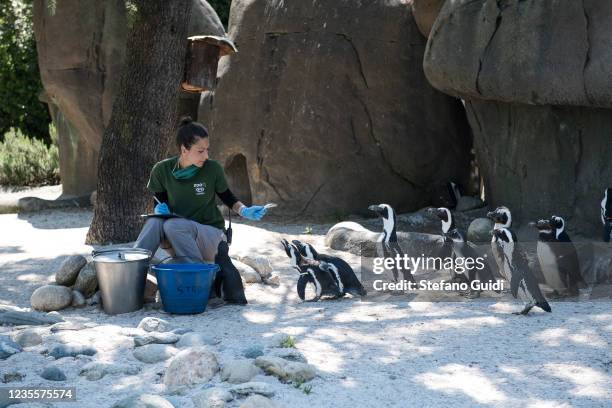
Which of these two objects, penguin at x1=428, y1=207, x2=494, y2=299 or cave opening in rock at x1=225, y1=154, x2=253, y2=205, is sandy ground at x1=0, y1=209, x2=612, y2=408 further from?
cave opening in rock at x1=225, y1=154, x2=253, y2=205

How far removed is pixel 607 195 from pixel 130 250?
4.43 meters

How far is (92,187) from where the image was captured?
1315cm

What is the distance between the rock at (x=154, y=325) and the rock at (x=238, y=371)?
1053mm

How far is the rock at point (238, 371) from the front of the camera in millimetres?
4125

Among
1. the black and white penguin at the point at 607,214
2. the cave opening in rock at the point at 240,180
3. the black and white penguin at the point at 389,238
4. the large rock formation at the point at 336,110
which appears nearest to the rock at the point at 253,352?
the black and white penguin at the point at 389,238

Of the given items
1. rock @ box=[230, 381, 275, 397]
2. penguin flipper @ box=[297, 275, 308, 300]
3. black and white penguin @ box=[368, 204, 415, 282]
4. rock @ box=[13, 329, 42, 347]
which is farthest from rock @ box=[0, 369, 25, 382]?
black and white penguin @ box=[368, 204, 415, 282]

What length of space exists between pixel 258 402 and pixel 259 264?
3.53m

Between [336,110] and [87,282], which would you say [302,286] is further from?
[336,110]

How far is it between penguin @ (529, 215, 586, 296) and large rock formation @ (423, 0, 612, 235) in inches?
58.6

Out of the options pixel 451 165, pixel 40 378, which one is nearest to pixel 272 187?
pixel 451 165

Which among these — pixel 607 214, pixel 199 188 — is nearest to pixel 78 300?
pixel 199 188

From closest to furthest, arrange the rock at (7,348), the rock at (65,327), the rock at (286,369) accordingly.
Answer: the rock at (286,369)
the rock at (7,348)
the rock at (65,327)

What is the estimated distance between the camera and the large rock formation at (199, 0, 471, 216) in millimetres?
10594

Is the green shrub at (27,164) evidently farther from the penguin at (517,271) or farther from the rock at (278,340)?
the rock at (278,340)
